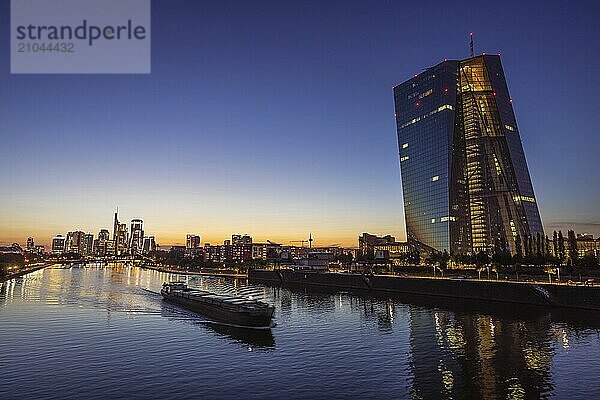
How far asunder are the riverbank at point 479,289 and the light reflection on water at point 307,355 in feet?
22.7

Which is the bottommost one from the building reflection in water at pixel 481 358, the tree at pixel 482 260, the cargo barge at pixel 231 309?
the building reflection in water at pixel 481 358

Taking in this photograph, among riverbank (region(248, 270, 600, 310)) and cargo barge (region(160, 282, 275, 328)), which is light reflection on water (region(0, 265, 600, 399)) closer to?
cargo barge (region(160, 282, 275, 328))

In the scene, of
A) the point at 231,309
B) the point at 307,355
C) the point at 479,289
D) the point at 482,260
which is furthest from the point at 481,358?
the point at 482,260

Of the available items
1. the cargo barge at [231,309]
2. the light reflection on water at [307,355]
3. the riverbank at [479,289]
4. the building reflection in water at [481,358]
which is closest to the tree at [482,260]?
the riverbank at [479,289]

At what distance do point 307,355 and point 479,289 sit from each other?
69615 millimetres

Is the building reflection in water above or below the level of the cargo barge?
below

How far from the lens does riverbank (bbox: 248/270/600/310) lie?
86.7 m

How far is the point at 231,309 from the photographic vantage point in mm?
80500

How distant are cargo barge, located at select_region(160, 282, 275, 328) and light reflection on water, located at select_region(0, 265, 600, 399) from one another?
2255mm

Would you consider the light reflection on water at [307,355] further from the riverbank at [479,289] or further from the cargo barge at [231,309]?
the riverbank at [479,289]

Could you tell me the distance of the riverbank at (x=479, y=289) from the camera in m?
86.7

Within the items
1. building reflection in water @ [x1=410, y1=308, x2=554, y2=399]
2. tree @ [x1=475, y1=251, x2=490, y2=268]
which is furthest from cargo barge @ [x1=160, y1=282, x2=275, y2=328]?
tree @ [x1=475, y1=251, x2=490, y2=268]

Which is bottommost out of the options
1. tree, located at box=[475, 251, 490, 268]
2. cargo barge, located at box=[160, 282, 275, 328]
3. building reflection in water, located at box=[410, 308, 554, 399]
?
building reflection in water, located at box=[410, 308, 554, 399]

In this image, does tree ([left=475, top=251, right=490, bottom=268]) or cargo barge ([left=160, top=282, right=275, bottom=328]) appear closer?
cargo barge ([left=160, top=282, right=275, bottom=328])
